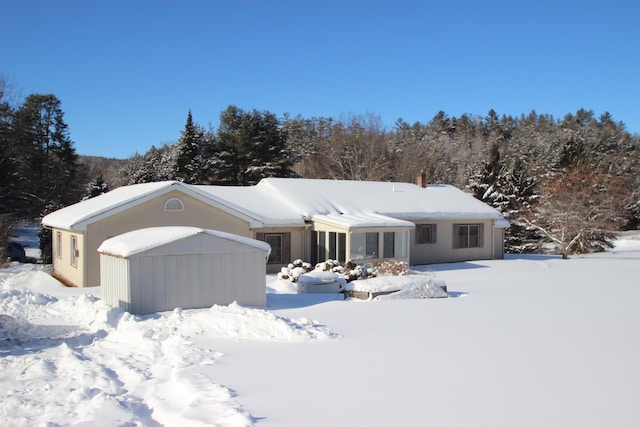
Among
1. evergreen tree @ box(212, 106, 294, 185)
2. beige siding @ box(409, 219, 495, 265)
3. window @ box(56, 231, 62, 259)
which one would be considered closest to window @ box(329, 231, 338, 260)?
beige siding @ box(409, 219, 495, 265)

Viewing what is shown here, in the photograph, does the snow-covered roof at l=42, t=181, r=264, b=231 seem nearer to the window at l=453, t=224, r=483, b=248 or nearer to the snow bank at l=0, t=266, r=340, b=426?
the snow bank at l=0, t=266, r=340, b=426

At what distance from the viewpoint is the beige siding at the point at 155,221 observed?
56.4 ft

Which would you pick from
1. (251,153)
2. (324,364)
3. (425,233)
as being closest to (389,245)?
(425,233)

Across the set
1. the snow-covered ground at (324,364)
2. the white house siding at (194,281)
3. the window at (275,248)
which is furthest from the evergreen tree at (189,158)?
the white house siding at (194,281)

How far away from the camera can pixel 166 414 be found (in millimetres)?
5570

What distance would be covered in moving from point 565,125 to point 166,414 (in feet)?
300

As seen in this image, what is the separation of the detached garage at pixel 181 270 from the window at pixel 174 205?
599 centimetres

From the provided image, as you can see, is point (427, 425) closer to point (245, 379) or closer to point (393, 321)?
point (245, 379)

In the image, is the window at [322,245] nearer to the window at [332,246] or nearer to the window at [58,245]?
the window at [332,246]

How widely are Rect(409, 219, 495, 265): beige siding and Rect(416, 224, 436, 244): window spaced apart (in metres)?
0.16

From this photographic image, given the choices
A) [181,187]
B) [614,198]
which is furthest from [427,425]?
[614,198]

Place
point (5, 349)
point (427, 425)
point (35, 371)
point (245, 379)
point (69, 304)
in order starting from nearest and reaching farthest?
point (427, 425) → point (245, 379) → point (35, 371) → point (5, 349) → point (69, 304)

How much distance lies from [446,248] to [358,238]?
264 inches

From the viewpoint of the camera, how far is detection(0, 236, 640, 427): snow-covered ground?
5.61m
